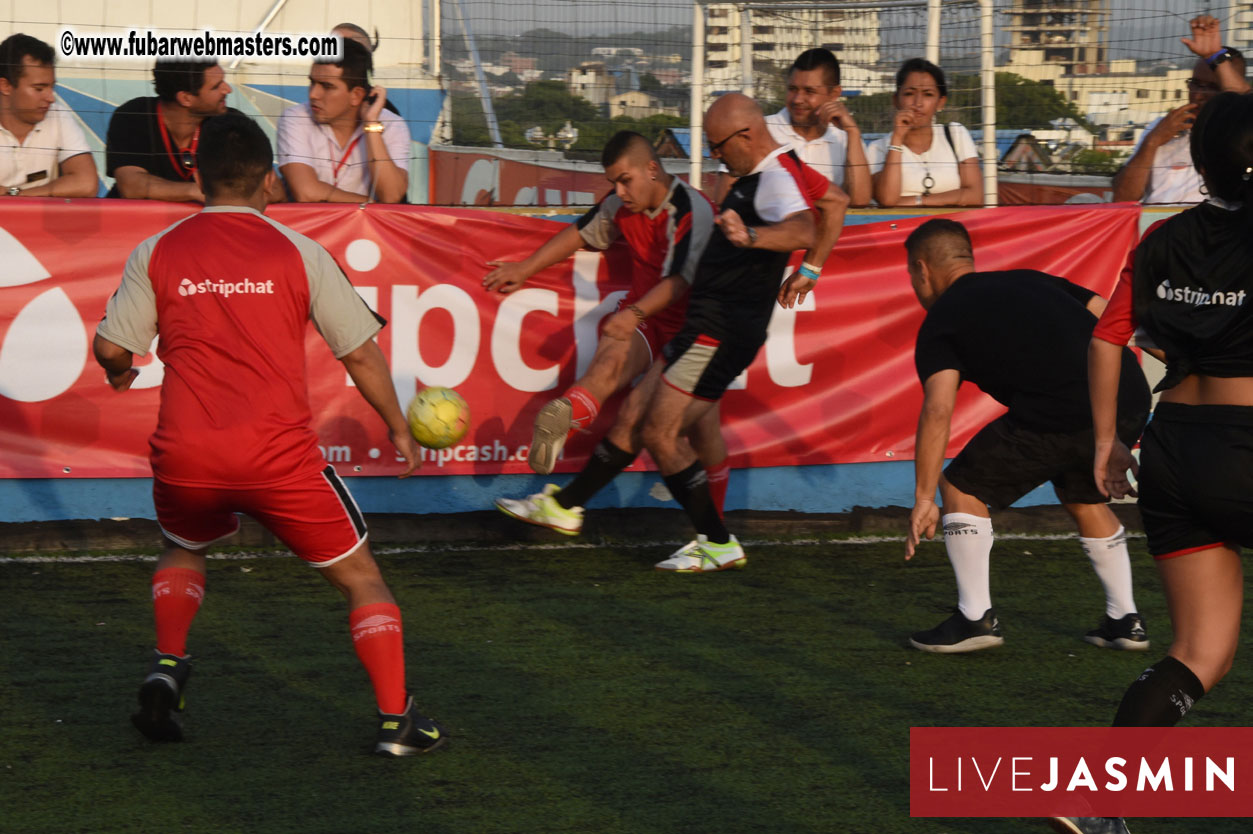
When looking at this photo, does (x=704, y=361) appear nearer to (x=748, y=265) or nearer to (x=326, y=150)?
(x=748, y=265)

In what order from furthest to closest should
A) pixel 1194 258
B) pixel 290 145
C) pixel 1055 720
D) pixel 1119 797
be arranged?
1. pixel 290 145
2. pixel 1055 720
3. pixel 1119 797
4. pixel 1194 258

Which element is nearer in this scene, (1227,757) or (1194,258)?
(1194,258)

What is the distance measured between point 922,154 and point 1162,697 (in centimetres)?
538

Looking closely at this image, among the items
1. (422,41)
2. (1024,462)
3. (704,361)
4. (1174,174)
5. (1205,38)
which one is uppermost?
(422,41)

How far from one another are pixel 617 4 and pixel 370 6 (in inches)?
250

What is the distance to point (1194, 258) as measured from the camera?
10.7 feet

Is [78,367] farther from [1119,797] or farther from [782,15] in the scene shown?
[1119,797]

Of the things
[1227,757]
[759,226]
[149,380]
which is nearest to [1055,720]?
[1227,757]

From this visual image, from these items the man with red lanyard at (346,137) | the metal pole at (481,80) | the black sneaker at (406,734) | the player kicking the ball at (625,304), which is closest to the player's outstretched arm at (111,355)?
the black sneaker at (406,734)

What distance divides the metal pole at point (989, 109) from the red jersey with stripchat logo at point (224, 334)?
5.17 meters

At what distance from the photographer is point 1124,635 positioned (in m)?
5.73

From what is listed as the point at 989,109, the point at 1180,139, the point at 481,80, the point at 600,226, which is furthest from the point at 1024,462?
the point at 481,80

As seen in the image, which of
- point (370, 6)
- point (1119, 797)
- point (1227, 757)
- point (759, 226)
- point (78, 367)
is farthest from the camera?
point (370, 6)

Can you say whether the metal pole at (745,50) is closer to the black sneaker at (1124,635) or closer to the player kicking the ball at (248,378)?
the black sneaker at (1124,635)
